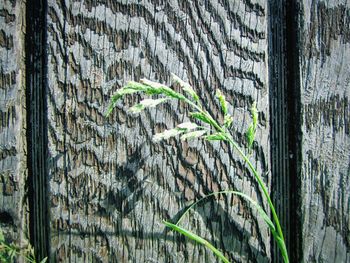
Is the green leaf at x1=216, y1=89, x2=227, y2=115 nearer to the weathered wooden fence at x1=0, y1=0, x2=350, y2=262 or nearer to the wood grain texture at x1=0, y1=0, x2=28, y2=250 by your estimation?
the weathered wooden fence at x1=0, y1=0, x2=350, y2=262

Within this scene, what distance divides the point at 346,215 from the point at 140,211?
1.70ft

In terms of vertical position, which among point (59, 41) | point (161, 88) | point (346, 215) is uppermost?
point (59, 41)

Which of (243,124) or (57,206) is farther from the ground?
(243,124)

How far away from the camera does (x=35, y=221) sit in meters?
0.88

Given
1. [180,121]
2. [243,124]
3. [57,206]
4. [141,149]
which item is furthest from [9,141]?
[243,124]

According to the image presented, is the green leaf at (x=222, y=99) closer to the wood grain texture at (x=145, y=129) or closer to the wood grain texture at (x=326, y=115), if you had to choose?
the wood grain texture at (x=145, y=129)

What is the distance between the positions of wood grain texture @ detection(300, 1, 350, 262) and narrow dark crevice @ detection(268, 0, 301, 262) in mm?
22

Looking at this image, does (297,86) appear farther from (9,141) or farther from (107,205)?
(9,141)

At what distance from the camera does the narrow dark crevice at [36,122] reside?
880 mm

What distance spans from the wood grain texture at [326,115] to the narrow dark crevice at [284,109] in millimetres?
22

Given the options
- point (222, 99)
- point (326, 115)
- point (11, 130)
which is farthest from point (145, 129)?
point (326, 115)

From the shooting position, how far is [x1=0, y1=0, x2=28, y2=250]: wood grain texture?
2.79ft

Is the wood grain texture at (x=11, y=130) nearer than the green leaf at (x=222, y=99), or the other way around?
the green leaf at (x=222, y=99)

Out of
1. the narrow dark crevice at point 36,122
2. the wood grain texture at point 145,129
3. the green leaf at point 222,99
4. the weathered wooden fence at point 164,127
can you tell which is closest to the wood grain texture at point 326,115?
the weathered wooden fence at point 164,127
